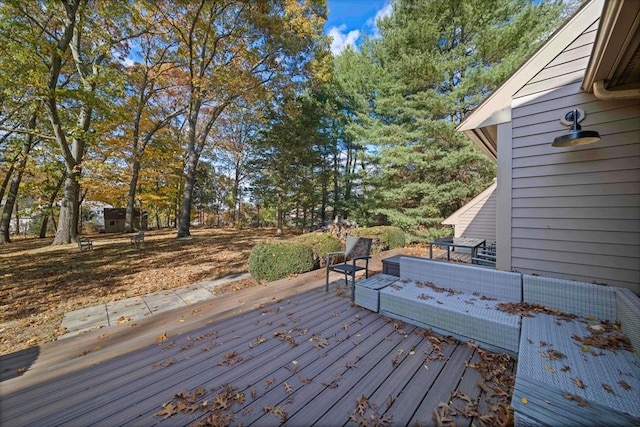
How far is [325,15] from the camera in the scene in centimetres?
1129

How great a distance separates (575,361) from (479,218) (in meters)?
6.02

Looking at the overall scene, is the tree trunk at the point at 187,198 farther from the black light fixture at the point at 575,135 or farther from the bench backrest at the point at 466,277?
the black light fixture at the point at 575,135

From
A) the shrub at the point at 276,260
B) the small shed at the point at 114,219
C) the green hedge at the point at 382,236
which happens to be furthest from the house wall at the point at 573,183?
the small shed at the point at 114,219

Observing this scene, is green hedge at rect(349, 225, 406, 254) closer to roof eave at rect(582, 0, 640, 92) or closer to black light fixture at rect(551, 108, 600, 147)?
black light fixture at rect(551, 108, 600, 147)

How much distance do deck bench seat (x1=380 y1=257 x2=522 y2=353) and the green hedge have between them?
4217 millimetres

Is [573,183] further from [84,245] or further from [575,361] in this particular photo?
[84,245]

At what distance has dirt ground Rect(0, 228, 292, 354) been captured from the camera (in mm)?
3480

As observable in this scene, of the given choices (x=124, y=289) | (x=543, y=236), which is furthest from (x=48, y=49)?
(x=543, y=236)

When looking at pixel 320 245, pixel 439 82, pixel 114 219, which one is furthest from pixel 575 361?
pixel 114 219

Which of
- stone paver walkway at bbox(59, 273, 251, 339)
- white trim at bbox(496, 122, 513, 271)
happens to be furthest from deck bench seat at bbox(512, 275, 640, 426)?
stone paver walkway at bbox(59, 273, 251, 339)

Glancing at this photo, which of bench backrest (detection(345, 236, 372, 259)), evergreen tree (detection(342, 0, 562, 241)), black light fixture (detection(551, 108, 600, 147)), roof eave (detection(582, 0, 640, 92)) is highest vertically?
evergreen tree (detection(342, 0, 562, 241))

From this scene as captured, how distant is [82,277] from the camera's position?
541 cm

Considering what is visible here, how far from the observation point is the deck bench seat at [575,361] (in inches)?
49.4

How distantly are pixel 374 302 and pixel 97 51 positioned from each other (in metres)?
13.6
